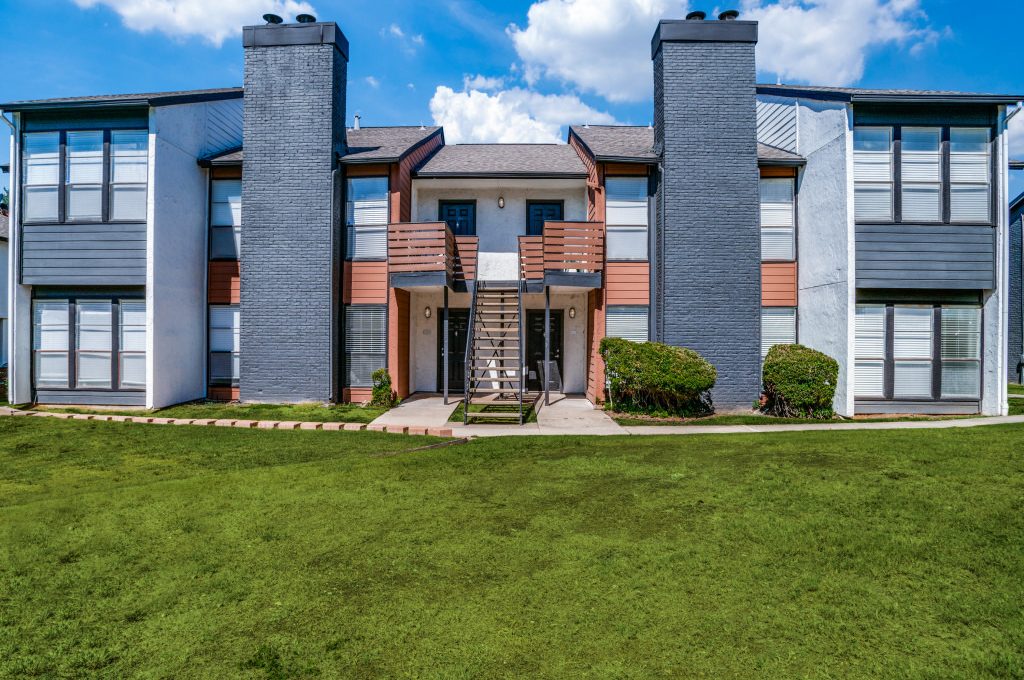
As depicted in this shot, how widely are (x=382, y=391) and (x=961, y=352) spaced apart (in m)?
12.8

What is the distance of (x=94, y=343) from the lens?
11.7m

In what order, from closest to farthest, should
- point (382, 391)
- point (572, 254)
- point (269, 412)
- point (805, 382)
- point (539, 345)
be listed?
point (805, 382), point (269, 412), point (572, 254), point (382, 391), point (539, 345)

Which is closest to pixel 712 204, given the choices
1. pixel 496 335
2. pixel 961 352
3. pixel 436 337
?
pixel 496 335

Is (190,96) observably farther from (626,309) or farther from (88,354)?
(626,309)

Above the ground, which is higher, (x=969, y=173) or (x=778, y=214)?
(x=969, y=173)

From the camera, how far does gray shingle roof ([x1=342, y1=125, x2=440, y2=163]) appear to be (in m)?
12.1

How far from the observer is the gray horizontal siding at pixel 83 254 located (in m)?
11.4

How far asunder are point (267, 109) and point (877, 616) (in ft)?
46.1

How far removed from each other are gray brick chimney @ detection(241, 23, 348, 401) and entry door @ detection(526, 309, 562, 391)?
202 inches

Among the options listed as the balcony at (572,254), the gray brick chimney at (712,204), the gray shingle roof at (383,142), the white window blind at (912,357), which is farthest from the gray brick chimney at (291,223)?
the white window blind at (912,357)

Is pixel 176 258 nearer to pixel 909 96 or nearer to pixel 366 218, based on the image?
pixel 366 218

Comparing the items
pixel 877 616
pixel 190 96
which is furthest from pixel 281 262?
pixel 877 616

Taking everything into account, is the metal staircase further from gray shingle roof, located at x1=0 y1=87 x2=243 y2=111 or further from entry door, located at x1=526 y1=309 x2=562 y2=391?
gray shingle roof, located at x1=0 y1=87 x2=243 y2=111

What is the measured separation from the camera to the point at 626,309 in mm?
12281
